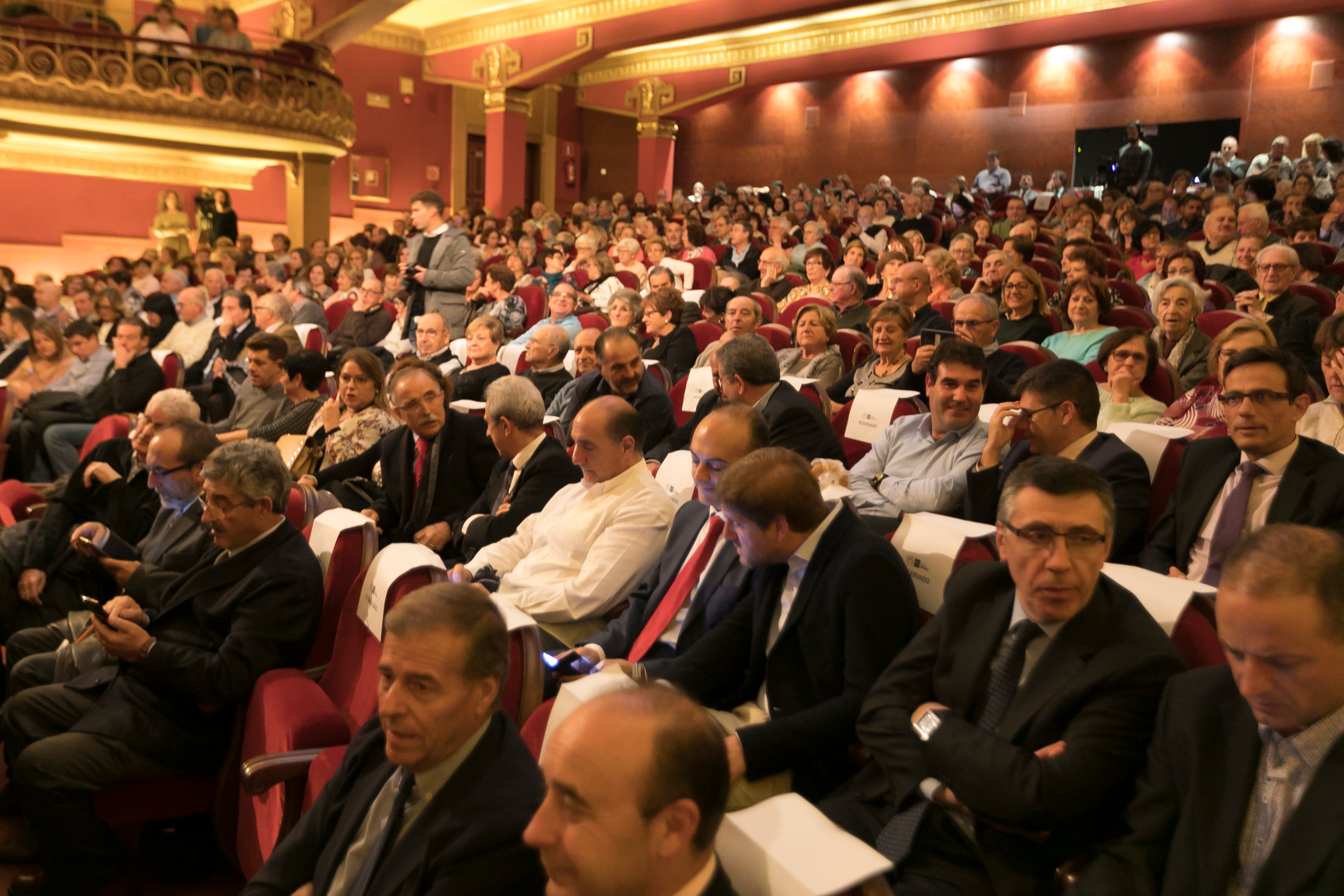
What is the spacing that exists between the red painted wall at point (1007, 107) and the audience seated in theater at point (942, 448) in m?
10.3

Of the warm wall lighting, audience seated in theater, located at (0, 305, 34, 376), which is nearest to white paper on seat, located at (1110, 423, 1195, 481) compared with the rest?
audience seated in theater, located at (0, 305, 34, 376)

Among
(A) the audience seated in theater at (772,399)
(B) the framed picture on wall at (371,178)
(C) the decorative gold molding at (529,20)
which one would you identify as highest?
(C) the decorative gold molding at (529,20)

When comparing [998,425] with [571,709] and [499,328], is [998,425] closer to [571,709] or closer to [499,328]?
[571,709]

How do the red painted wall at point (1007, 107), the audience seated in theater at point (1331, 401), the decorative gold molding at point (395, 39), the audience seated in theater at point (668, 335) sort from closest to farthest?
the audience seated in theater at point (1331, 401), the audience seated in theater at point (668, 335), the red painted wall at point (1007, 107), the decorative gold molding at point (395, 39)

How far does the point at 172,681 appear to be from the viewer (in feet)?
6.51

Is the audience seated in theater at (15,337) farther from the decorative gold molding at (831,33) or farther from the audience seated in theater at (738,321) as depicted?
the decorative gold molding at (831,33)

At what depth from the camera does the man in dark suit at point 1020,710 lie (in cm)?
129

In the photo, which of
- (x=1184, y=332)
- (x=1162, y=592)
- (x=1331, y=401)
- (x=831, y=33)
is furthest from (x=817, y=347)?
(x=831, y=33)

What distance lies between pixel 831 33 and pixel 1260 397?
11578 mm

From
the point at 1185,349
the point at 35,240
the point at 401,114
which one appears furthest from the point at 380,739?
the point at 401,114

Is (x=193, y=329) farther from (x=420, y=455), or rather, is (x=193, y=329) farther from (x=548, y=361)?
(x=420, y=455)

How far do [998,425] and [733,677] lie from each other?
104cm

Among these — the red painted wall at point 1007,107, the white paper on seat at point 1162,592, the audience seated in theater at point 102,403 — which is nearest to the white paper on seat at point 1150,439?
the white paper on seat at point 1162,592

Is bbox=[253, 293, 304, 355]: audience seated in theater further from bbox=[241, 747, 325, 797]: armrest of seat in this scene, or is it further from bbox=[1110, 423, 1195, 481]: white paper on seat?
bbox=[1110, 423, 1195, 481]: white paper on seat
